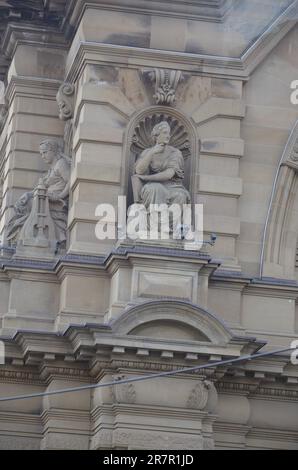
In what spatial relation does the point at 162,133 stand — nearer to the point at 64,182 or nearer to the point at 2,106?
the point at 64,182

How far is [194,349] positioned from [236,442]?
2470 millimetres

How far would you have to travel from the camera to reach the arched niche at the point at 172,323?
32.5 meters

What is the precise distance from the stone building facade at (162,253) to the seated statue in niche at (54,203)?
0.04 metres

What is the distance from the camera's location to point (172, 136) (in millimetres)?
35000

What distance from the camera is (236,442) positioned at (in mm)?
33906

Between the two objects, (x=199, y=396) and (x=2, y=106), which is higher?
(x=2, y=106)

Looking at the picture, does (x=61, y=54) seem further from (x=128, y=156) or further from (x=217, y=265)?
(x=217, y=265)

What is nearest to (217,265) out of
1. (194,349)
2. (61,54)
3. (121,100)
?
(194,349)

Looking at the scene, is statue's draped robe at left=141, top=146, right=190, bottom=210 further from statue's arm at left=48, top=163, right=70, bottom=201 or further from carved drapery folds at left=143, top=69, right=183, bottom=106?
statue's arm at left=48, top=163, right=70, bottom=201

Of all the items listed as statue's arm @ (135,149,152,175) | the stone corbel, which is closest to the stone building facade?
statue's arm @ (135,149,152,175)

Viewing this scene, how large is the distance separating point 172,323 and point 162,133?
399 cm

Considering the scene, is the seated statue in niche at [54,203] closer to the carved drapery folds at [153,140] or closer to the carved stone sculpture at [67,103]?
the carved stone sculpture at [67,103]

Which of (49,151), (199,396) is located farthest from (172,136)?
(199,396)

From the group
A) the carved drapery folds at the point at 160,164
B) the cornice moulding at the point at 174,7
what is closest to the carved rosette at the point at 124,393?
the carved drapery folds at the point at 160,164
